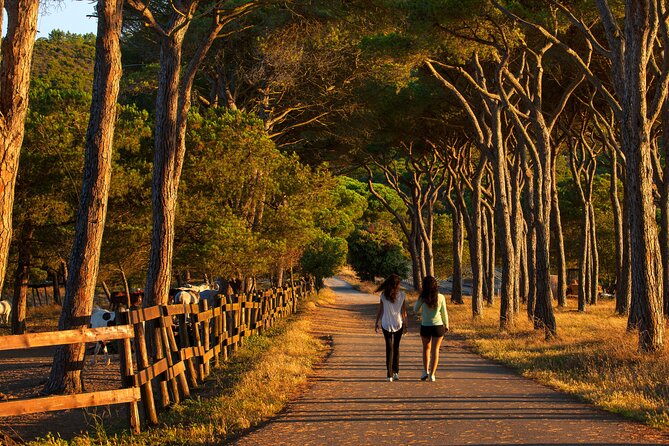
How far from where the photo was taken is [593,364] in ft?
49.4

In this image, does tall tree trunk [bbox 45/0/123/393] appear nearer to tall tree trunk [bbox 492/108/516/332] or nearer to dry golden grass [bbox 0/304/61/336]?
tall tree trunk [bbox 492/108/516/332]

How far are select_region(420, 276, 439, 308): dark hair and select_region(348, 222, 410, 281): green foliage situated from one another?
201 feet

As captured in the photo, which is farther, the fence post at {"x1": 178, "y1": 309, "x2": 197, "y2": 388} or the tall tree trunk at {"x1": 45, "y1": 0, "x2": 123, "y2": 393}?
the tall tree trunk at {"x1": 45, "y1": 0, "x2": 123, "y2": 393}

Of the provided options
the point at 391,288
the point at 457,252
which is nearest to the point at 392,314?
the point at 391,288

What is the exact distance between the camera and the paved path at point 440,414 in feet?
29.1

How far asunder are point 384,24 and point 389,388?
12.9 metres

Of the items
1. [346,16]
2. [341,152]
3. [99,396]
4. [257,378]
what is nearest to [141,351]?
[99,396]

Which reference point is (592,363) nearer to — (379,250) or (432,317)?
(432,317)

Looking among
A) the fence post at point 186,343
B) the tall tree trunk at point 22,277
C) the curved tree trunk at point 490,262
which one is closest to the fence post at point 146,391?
the fence post at point 186,343

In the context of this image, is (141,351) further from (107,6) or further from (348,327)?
(348,327)

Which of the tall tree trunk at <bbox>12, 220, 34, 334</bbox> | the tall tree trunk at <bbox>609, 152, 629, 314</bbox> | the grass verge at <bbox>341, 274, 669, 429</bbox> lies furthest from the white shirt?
the tall tree trunk at <bbox>609, 152, 629, 314</bbox>

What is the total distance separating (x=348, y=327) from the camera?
30.0 m

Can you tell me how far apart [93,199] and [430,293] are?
5.94 m

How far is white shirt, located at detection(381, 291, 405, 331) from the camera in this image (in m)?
13.6
